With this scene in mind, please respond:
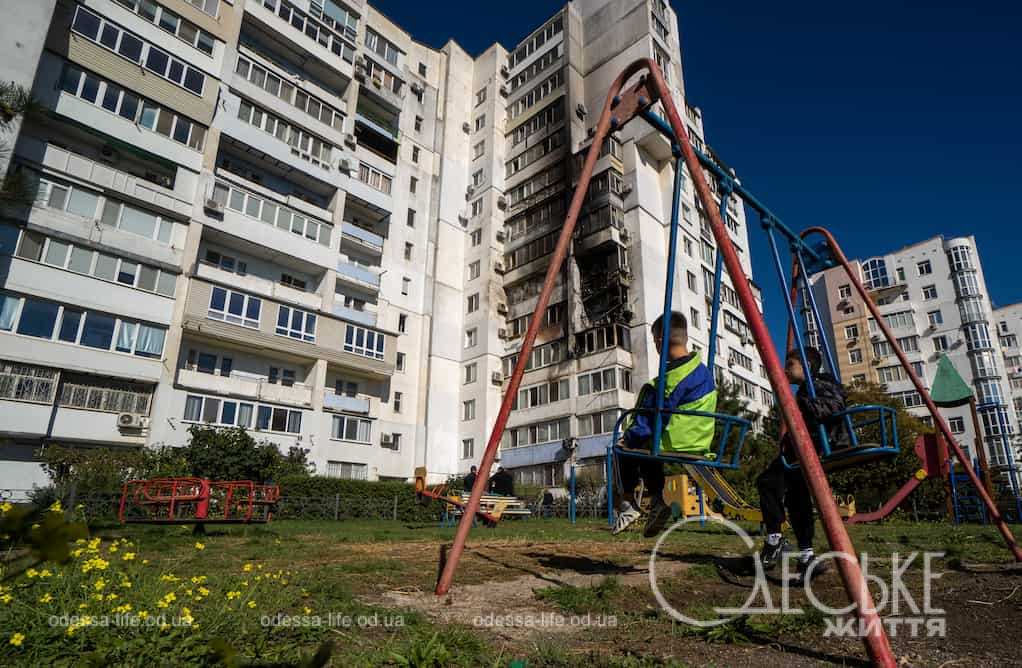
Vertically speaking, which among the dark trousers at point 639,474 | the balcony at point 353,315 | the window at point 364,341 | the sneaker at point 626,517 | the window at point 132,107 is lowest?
the sneaker at point 626,517

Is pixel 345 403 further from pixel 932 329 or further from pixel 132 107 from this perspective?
pixel 932 329

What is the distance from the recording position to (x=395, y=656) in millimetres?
3211

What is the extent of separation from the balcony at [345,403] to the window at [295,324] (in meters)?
3.86

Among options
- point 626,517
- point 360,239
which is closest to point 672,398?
point 626,517

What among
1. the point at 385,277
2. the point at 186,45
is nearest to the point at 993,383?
the point at 385,277

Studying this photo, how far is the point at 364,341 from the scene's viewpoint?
1603 inches

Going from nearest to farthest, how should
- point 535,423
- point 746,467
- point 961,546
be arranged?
point 961,546 → point 746,467 → point 535,423

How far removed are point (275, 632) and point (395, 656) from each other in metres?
1.09

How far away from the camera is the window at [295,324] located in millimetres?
36375

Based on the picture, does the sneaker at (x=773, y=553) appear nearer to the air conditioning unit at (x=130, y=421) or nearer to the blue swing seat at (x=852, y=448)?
the blue swing seat at (x=852, y=448)

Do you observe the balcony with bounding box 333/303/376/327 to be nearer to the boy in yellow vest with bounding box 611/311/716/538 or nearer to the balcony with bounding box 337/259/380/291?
the balcony with bounding box 337/259/380/291

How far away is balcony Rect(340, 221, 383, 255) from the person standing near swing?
3928 cm

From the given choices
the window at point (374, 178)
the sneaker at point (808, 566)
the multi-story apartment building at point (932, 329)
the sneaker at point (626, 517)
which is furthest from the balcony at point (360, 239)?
the multi-story apartment building at point (932, 329)

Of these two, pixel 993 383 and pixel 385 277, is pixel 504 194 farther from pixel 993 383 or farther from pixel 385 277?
pixel 993 383
